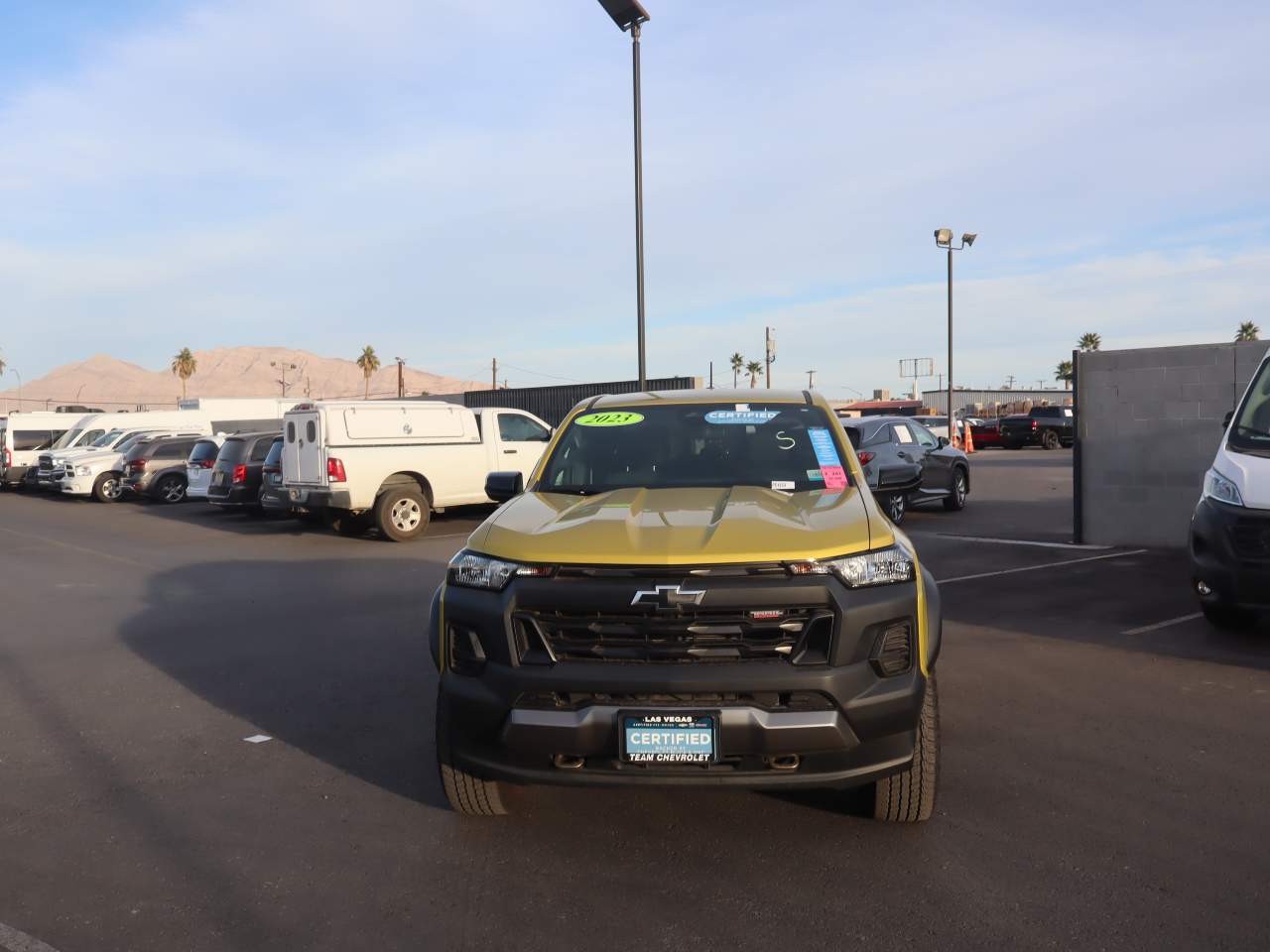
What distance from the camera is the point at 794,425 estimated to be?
215 inches

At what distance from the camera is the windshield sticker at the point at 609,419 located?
567 centimetres

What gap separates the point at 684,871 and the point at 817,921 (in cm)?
58

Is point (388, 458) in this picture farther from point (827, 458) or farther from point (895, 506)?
point (827, 458)

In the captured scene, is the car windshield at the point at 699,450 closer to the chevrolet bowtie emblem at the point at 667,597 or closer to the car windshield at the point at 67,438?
the chevrolet bowtie emblem at the point at 667,597

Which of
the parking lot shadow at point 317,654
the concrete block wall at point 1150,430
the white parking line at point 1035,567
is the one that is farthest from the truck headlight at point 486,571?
the concrete block wall at point 1150,430

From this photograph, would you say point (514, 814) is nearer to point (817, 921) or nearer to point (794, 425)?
point (817, 921)

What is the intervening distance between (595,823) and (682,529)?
4.31 ft

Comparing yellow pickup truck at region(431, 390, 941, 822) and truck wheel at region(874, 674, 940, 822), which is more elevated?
yellow pickup truck at region(431, 390, 941, 822)

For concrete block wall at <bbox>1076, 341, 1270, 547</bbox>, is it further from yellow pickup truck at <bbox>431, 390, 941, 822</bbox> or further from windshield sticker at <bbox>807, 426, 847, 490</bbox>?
yellow pickup truck at <bbox>431, 390, 941, 822</bbox>

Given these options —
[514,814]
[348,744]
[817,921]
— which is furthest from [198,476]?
[817,921]

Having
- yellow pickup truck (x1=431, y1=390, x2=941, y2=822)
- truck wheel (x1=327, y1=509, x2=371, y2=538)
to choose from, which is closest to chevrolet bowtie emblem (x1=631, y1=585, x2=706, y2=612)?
yellow pickup truck (x1=431, y1=390, x2=941, y2=822)

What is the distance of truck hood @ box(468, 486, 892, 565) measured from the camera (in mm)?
3797

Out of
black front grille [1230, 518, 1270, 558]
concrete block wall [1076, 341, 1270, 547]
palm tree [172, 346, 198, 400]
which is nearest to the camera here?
black front grille [1230, 518, 1270, 558]

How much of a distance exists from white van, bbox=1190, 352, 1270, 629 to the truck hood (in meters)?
3.60
